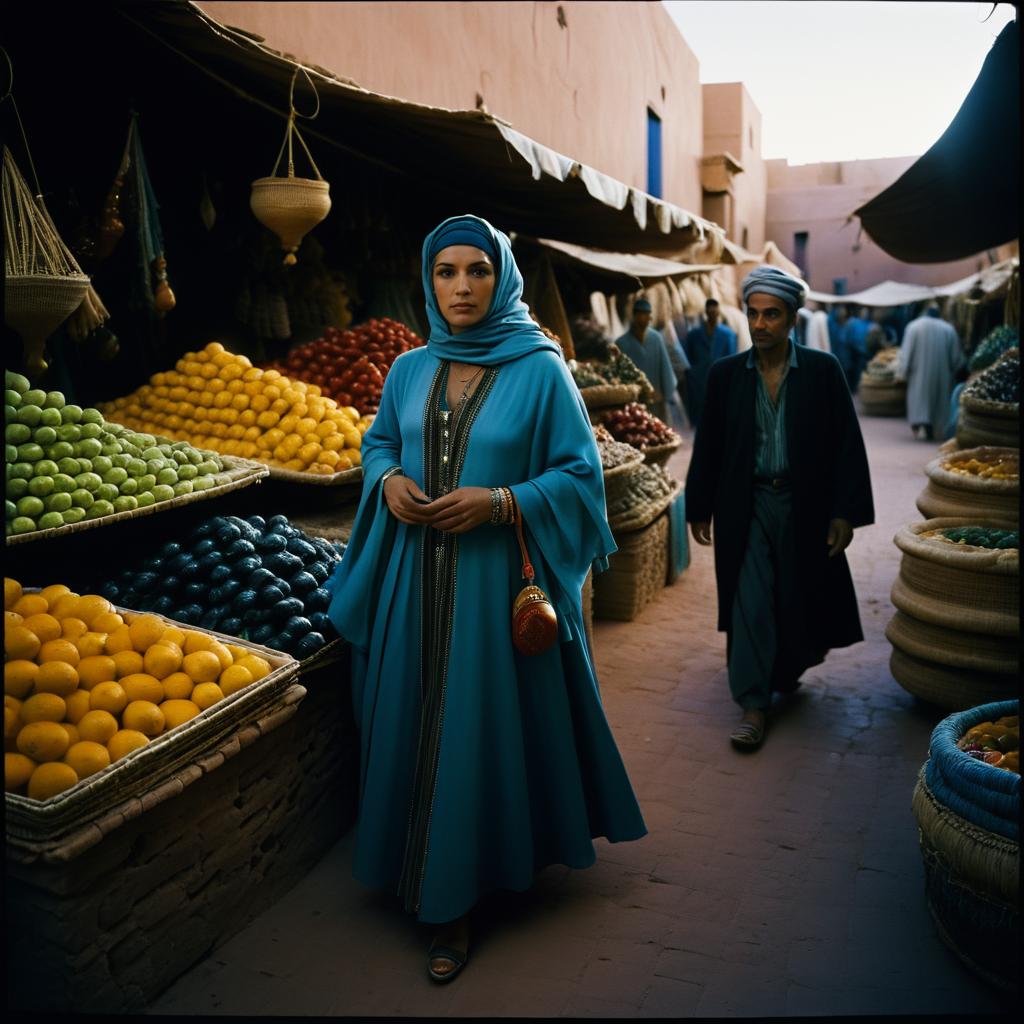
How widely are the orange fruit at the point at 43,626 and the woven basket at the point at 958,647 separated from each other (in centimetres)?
327

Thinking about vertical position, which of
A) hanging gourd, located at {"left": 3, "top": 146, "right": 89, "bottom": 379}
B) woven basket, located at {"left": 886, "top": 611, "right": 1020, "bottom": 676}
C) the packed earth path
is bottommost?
the packed earth path

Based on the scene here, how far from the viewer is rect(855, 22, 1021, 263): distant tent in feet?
13.0

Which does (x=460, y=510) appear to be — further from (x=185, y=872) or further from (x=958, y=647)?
(x=958, y=647)

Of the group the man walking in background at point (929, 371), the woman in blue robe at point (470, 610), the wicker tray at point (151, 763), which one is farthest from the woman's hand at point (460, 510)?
the man walking in background at point (929, 371)

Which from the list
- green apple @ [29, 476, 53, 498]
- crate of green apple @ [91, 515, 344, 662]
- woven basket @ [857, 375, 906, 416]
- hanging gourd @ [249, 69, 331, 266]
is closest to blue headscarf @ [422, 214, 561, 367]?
crate of green apple @ [91, 515, 344, 662]

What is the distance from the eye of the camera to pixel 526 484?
2.54 metres

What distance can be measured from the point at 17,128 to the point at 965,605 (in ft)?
13.5

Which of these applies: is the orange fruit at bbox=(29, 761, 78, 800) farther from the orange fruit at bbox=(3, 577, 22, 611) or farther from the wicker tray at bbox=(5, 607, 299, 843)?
the orange fruit at bbox=(3, 577, 22, 611)

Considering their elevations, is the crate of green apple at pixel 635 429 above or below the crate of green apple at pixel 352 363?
below

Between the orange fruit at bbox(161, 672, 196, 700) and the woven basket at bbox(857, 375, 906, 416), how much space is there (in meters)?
17.0

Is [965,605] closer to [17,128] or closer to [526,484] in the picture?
[526,484]

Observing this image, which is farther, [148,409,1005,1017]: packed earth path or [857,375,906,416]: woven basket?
A: [857,375,906,416]: woven basket

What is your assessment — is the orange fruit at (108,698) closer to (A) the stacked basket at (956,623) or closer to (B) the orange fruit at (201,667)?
(B) the orange fruit at (201,667)

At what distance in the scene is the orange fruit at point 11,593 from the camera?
267 cm
